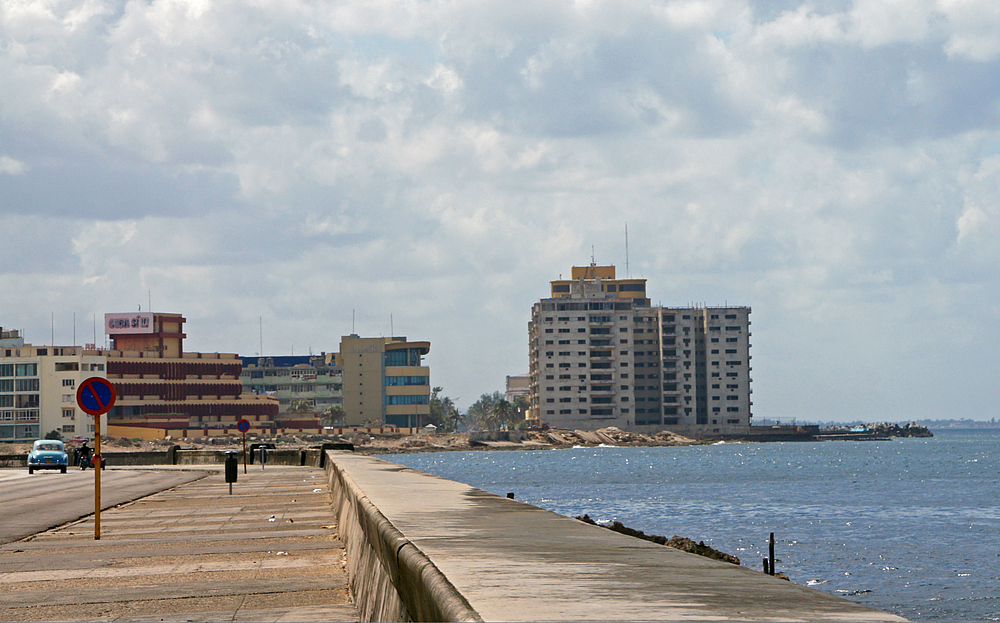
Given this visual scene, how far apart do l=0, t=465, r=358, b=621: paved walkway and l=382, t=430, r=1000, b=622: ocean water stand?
21797mm

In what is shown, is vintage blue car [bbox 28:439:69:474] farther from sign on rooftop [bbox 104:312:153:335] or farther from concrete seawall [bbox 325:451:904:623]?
sign on rooftop [bbox 104:312:153:335]

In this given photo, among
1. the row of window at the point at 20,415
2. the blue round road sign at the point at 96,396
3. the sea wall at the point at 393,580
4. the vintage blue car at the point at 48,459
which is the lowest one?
the row of window at the point at 20,415

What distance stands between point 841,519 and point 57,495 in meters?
47.5

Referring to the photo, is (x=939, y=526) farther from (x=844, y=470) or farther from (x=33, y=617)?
(x=844, y=470)

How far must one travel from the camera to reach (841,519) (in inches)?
2665

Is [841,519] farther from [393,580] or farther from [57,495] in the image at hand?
[393,580]

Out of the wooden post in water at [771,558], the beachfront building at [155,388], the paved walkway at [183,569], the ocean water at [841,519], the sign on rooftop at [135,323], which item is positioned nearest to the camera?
the paved walkway at [183,569]

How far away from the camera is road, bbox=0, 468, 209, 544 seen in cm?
2269

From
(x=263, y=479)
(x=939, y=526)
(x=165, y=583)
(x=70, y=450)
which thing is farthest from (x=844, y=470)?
(x=165, y=583)

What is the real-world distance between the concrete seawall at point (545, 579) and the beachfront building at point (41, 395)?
589 ft

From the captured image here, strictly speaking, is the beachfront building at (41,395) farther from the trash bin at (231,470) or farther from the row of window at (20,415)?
the trash bin at (231,470)

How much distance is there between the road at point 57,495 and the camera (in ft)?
74.4

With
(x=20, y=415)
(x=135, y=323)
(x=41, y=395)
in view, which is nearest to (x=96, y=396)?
(x=41, y=395)

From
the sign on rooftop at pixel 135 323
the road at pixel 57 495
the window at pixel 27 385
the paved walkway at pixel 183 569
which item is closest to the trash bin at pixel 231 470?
the road at pixel 57 495
